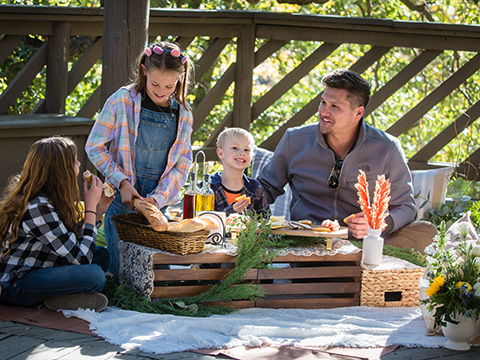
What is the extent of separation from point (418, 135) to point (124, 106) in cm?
693

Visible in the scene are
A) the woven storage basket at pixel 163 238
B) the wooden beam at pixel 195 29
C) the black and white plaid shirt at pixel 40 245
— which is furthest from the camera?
the wooden beam at pixel 195 29

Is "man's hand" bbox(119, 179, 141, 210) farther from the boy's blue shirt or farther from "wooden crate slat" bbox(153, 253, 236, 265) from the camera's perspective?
the boy's blue shirt

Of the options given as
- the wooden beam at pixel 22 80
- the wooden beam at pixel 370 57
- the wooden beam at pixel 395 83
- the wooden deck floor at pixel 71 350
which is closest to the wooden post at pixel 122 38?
the wooden beam at pixel 22 80

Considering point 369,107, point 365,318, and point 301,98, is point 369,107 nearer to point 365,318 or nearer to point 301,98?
point 365,318

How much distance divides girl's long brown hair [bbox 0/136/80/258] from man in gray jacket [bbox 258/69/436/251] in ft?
4.88

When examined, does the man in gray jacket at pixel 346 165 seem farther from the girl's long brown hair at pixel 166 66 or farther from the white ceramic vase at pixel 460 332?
the white ceramic vase at pixel 460 332

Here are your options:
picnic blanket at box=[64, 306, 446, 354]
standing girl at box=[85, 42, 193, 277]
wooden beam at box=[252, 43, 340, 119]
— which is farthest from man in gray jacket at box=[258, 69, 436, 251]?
wooden beam at box=[252, 43, 340, 119]

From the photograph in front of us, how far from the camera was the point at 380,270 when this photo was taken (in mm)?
3592

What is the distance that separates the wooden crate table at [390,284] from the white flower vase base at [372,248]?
3 centimetres

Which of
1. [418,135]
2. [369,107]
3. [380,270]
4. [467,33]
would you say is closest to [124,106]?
[380,270]

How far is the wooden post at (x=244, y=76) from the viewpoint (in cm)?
561

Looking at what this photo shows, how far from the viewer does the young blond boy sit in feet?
13.5

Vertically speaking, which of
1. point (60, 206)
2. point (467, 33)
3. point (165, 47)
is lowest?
point (60, 206)

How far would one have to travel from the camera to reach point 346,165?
4.29m
